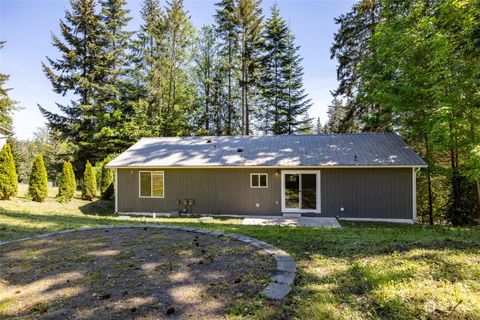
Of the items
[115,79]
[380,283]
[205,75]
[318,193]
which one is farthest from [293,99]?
[380,283]

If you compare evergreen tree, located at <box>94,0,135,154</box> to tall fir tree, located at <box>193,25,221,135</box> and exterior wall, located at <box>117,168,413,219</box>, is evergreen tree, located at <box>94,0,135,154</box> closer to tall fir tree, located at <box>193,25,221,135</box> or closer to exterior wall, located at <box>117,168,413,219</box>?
tall fir tree, located at <box>193,25,221,135</box>

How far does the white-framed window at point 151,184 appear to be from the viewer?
37.2 feet

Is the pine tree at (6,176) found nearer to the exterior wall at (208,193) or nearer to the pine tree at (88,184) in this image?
the pine tree at (88,184)

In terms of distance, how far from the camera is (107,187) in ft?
46.1

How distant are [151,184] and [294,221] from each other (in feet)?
19.7

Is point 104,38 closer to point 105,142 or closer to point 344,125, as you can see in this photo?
point 105,142

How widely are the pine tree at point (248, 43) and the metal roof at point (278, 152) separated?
624 centimetres

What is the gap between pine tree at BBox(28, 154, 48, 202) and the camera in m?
11.6

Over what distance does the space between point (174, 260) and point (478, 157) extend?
7692 mm

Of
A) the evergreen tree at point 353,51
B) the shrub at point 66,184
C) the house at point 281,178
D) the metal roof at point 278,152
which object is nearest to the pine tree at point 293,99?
the evergreen tree at point 353,51

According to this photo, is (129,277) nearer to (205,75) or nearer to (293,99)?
(293,99)

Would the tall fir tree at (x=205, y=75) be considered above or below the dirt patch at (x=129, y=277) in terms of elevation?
above

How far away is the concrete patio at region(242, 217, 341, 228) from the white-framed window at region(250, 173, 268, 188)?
1267mm

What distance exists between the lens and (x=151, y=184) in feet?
37.6
